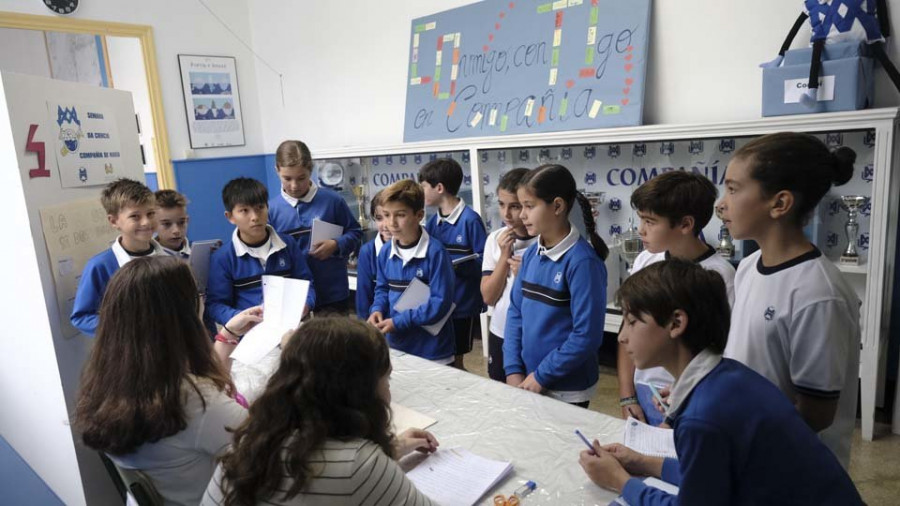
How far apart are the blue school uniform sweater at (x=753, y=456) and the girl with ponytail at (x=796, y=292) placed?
27 cm

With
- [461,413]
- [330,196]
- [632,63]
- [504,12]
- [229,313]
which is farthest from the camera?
[504,12]

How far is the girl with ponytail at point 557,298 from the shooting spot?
1.66 metres

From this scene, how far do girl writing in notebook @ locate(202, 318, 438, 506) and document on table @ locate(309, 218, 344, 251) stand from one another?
1724mm

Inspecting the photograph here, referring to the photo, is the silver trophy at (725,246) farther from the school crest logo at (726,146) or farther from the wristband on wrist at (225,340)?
the wristband on wrist at (225,340)

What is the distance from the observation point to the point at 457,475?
121cm

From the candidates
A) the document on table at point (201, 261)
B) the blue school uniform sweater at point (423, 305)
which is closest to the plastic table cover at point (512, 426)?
the blue school uniform sweater at point (423, 305)

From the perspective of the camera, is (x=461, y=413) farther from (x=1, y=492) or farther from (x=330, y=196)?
(x=1, y=492)

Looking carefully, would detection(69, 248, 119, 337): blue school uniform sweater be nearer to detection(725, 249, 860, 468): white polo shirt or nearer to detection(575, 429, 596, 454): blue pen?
detection(575, 429, 596, 454): blue pen

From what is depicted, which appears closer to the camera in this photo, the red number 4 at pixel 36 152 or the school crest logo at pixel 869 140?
the red number 4 at pixel 36 152

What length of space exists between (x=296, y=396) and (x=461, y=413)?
2.23ft

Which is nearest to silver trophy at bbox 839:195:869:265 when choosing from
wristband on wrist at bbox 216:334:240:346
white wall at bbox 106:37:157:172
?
wristband on wrist at bbox 216:334:240:346

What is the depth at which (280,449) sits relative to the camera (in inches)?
34.6

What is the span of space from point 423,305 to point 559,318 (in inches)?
20.5

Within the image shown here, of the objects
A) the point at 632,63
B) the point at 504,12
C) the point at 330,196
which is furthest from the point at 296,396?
the point at 504,12
